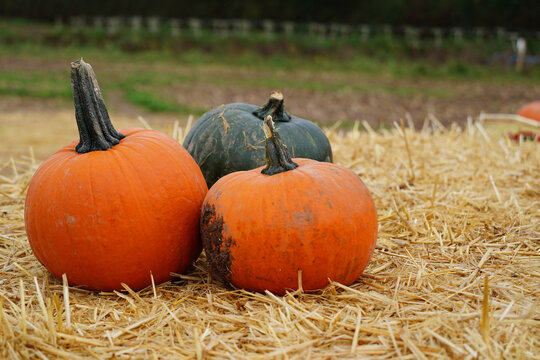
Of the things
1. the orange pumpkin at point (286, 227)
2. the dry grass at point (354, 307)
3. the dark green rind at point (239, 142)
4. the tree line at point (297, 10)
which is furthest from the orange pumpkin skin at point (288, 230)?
the tree line at point (297, 10)

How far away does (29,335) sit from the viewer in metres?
2.27

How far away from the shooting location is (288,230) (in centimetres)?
268

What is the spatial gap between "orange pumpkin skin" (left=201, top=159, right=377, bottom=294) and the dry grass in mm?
105

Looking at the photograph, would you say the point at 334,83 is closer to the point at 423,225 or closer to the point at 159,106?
the point at 159,106

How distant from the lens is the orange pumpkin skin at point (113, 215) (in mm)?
2764

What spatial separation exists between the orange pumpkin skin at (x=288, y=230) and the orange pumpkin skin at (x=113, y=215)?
21 cm

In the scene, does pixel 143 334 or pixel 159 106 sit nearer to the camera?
pixel 143 334

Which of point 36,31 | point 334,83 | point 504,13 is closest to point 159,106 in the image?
point 334,83

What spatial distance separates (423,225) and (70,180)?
7.63 feet

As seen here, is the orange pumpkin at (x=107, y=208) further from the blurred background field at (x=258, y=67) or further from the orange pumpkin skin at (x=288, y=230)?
the blurred background field at (x=258, y=67)

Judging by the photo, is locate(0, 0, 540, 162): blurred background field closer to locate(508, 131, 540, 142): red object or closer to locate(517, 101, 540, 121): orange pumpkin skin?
locate(517, 101, 540, 121): orange pumpkin skin

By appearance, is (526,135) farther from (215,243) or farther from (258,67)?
(258,67)

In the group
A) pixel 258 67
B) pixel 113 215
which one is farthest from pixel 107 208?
pixel 258 67

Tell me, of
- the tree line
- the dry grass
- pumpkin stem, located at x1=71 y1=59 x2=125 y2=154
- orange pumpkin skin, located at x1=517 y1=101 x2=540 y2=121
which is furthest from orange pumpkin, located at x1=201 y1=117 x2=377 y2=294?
the tree line
